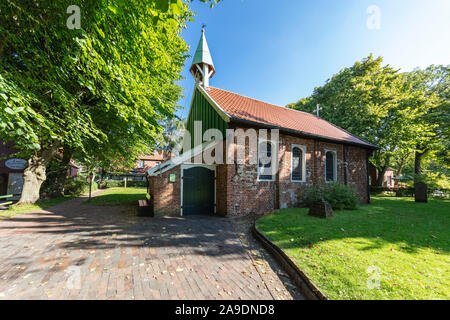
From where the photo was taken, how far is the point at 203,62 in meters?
12.2

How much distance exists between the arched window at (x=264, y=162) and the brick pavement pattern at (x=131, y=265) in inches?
160

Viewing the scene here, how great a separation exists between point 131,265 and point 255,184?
6.39 m

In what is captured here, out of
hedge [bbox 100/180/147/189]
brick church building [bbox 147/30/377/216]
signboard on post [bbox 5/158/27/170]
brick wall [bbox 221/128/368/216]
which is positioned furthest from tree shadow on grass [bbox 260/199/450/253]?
hedge [bbox 100/180/147/189]

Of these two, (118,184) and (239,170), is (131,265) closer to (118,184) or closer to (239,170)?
(239,170)

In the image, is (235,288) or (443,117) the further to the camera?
(443,117)

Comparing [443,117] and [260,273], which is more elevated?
[443,117]

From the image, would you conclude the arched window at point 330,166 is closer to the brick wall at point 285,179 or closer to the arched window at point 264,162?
the brick wall at point 285,179

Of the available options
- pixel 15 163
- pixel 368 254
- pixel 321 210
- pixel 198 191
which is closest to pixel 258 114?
pixel 198 191

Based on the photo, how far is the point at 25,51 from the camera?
18.6ft

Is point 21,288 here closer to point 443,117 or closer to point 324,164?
point 324,164

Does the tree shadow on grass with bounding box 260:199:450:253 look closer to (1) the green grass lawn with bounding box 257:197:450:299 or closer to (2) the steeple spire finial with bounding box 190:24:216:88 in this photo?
(1) the green grass lawn with bounding box 257:197:450:299
